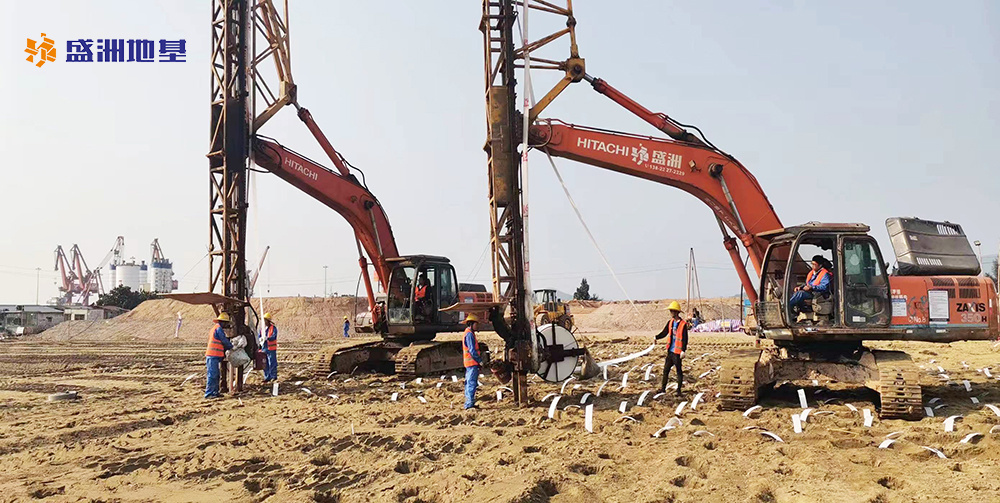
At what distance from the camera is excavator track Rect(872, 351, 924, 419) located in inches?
350

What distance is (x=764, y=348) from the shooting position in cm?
1177

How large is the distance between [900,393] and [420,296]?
923cm

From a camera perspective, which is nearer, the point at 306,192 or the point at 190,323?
the point at 306,192

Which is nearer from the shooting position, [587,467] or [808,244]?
[587,467]

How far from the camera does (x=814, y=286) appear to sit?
391 inches

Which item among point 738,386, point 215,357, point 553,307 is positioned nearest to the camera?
point 738,386

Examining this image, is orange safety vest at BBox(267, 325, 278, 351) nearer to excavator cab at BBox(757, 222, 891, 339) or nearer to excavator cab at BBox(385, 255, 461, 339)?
excavator cab at BBox(385, 255, 461, 339)

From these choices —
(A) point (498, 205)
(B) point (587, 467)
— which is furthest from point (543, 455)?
(A) point (498, 205)

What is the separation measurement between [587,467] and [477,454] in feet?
4.10

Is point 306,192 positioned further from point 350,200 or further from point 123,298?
point 123,298

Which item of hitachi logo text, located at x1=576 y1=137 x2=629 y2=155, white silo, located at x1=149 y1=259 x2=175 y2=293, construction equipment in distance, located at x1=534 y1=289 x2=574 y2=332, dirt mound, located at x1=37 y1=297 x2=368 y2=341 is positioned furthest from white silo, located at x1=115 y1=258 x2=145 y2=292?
hitachi logo text, located at x1=576 y1=137 x2=629 y2=155

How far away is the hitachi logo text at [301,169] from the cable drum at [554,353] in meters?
7.37

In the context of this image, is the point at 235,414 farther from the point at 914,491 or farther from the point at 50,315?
the point at 50,315

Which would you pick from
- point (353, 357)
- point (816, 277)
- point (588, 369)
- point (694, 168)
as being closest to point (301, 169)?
point (353, 357)
